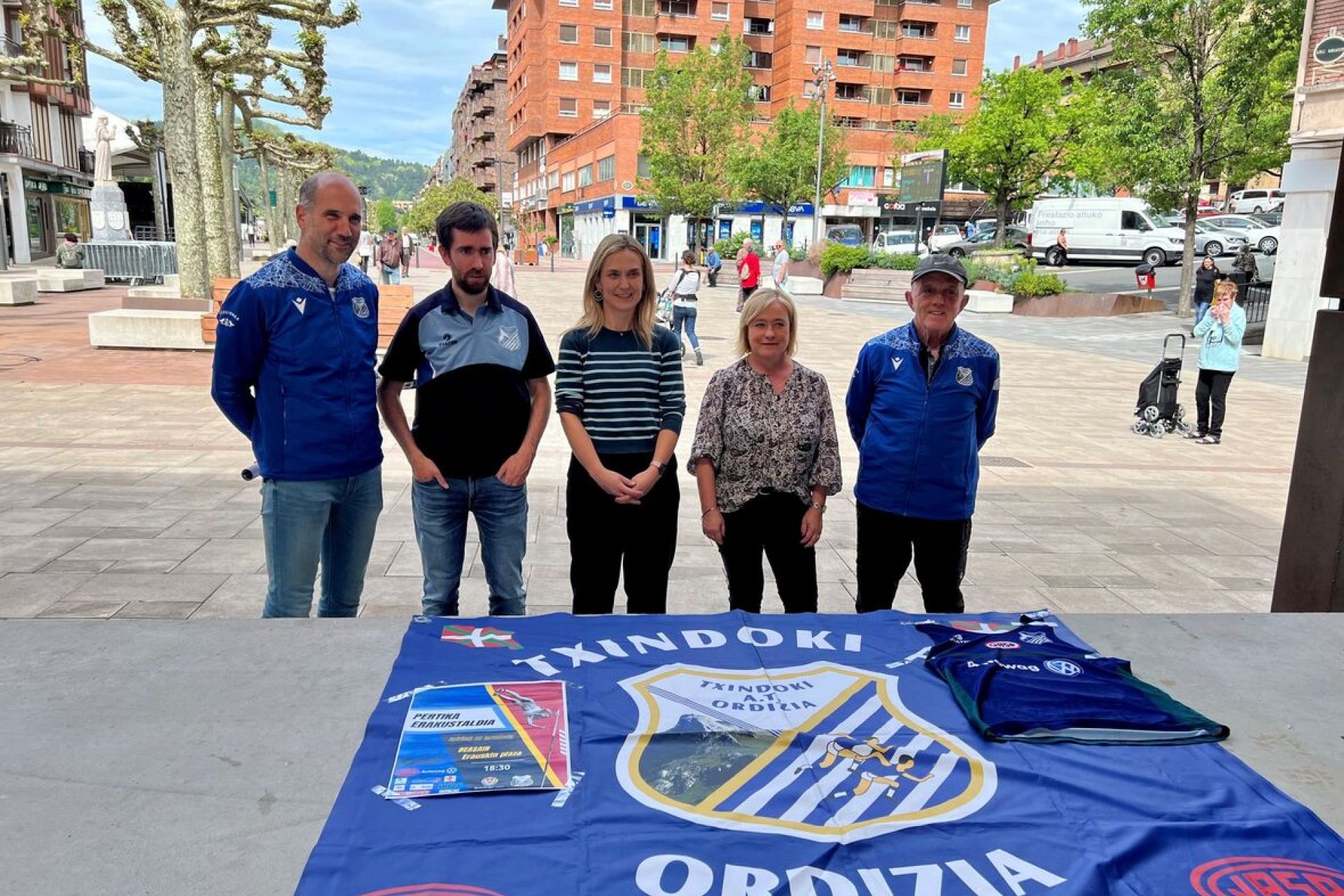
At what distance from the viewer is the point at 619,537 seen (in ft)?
12.1

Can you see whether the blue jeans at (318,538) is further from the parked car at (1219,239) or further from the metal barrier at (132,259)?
the parked car at (1219,239)

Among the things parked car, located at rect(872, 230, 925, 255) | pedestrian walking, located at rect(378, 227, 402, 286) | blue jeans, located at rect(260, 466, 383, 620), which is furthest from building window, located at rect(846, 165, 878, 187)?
blue jeans, located at rect(260, 466, 383, 620)

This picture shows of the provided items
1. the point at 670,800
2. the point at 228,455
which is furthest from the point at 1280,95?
the point at 670,800

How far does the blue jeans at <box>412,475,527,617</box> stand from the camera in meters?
3.55

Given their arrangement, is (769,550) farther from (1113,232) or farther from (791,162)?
(791,162)

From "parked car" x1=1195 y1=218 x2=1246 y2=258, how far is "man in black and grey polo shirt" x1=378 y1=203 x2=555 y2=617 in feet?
113

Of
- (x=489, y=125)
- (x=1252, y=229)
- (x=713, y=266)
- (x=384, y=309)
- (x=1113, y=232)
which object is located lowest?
(x=384, y=309)

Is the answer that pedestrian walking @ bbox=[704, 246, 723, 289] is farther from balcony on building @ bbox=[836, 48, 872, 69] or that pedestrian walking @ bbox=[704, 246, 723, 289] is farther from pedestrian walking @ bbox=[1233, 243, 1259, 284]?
balcony on building @ bbox=[836, 48, 872, 69]

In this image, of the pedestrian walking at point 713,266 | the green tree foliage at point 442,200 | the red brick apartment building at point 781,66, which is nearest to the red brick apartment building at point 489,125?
the green tree foliage at point 442,200

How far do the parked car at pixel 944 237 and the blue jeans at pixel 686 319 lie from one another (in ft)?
78.0

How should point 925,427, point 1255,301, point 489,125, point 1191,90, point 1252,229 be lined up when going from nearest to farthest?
point 925,427, point 1255,301, point 1191,90, point 1252,229, point 489,125

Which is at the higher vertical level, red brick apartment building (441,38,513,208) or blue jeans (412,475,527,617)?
red brick apartment building (441,38,513,208)

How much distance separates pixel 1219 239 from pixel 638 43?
46383 mm

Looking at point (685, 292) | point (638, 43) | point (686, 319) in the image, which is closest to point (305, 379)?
point (685, 292)
